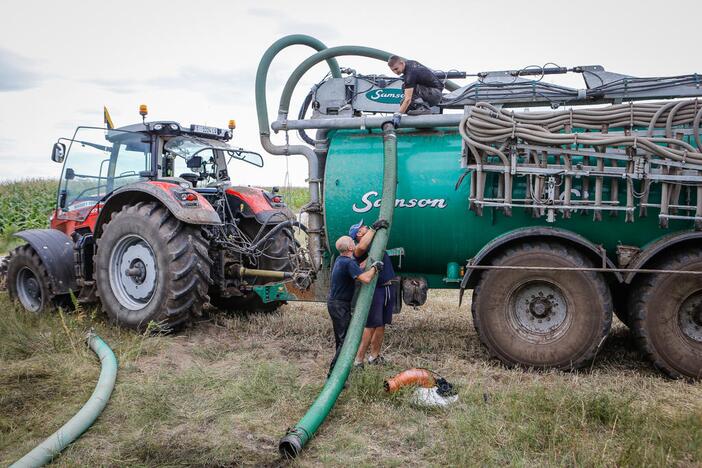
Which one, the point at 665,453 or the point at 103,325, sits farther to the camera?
the point at 103,325

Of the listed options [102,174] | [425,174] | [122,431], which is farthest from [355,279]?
[102,174]

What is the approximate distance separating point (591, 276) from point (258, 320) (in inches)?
160

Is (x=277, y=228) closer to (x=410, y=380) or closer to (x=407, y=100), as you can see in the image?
(x=407, y=100)

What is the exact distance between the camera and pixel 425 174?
622 cm

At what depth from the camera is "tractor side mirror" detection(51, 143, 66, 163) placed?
25.8 feet

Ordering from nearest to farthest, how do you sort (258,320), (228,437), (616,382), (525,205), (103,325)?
(228,437) < (616,382) < (525,205) < (103,325) < (258,320)

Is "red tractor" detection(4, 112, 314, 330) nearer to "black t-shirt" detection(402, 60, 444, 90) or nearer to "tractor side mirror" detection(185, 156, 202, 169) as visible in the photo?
"tractor side mirror" detection(185, 156, 202, 169)

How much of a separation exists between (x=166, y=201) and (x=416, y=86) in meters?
3.03

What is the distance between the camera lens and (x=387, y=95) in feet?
22.4

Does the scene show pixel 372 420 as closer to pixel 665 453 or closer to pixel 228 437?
pixel 228 437

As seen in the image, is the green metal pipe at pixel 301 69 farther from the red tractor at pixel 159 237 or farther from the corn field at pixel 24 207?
the corn field at pixel 24 207

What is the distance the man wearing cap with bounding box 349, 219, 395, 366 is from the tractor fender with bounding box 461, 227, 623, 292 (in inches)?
29.1

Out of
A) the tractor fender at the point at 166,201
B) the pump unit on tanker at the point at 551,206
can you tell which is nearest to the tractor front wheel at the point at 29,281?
the tractor fender at the point at 166,201

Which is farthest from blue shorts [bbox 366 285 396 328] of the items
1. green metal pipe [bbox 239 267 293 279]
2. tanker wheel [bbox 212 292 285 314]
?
tanker wheel [bbox 212 292 285 314]
